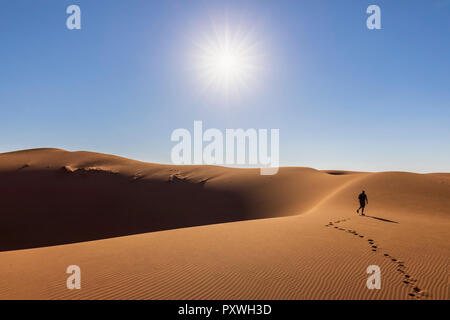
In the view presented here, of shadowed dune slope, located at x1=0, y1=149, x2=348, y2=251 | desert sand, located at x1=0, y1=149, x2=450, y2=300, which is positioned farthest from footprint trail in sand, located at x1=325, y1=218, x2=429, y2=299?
shadowed dune slope, located at x1=0, y1=149, x2=348, y2=251

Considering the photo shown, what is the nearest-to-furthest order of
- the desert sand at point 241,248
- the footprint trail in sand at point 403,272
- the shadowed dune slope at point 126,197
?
the footprint trail in sand at point 403,272
the desert sand at point 241,248
the shadowed dune slope at point 126,197

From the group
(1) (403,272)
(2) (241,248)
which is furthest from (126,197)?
(1) (403,272)

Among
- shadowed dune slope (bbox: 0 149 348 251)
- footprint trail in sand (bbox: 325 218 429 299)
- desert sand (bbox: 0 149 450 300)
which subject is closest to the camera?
footprint trail in sand (bbox: 325 218 429 299)

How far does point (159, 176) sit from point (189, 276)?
36075 millimetres

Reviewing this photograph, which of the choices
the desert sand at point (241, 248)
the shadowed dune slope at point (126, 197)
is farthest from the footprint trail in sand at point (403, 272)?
the shadowed dune slope at point (126, 197)

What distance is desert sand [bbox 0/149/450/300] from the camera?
5.92 m

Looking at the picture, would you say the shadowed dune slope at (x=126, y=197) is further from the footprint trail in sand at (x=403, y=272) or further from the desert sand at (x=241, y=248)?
the footprint trail in sand at (x=403, y=272)

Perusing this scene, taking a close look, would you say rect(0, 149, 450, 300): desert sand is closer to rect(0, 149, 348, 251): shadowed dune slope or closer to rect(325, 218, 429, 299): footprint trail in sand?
rect(325, 218, 429, 299): footprint trail in sand

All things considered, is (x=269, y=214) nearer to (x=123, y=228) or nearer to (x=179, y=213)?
(x=179, y=213)

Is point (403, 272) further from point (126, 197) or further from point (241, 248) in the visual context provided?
point (126, 197)

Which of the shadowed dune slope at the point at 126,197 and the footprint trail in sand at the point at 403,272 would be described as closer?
the footprint trail in sand at the point at 403,272

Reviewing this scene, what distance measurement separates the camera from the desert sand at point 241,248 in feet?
19.4

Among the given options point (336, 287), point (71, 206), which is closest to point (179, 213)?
point (71, 206)

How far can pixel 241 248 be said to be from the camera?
9094 millimetres
